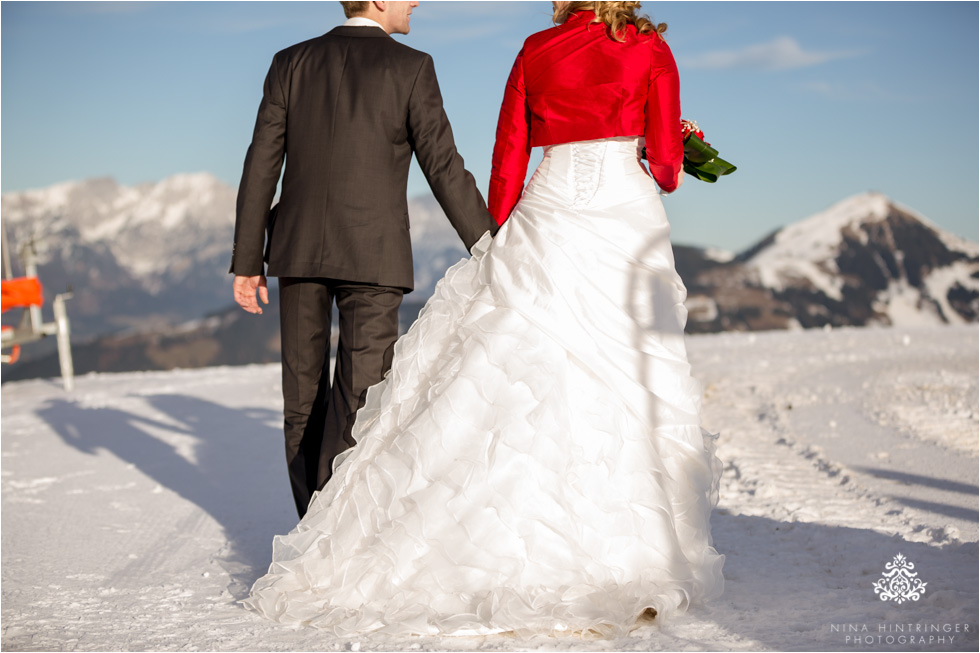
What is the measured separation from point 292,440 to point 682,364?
141 centimetres

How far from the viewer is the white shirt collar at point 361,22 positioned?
9.90 ft

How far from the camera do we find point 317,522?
9.13 feet

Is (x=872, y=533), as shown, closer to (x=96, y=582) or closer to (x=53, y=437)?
(x=96, y=582)

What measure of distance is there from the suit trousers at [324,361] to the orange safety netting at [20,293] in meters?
5.22

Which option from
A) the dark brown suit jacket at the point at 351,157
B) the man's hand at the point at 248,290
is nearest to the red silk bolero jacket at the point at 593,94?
the dark brown suit jacket at the point at 351,157

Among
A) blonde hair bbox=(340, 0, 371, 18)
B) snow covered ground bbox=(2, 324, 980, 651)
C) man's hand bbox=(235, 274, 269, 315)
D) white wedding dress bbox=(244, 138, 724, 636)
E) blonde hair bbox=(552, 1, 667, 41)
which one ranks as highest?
blonde hair bbox=(340, 0, 371, 18)

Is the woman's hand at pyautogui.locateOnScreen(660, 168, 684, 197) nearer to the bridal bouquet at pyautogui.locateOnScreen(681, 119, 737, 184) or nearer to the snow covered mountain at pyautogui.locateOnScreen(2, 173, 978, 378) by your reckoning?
the bridal bouquet at pyautogui.locateOnScreen(681, 119, 737, 184)

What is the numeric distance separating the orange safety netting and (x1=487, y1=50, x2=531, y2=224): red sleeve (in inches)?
231

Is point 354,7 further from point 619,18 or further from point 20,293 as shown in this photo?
point 20,293

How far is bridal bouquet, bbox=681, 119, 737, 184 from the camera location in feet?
10.3

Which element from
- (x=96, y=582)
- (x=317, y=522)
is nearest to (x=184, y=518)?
(x=96, y=582)

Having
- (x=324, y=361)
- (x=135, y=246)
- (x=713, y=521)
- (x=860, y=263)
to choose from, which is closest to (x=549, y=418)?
(x=324, y=361)

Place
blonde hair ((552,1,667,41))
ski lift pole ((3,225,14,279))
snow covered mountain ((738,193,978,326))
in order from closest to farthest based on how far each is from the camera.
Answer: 1. blonde hair ((552,1,667,41))
2. ski lift pole ((3,225,14,279))
3. snow covered mountain ((738,193,978,326))

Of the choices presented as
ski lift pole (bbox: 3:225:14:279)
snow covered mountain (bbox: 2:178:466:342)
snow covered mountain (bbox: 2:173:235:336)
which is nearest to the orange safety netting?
ski lift pole (bbox: 3:225:14:279)
